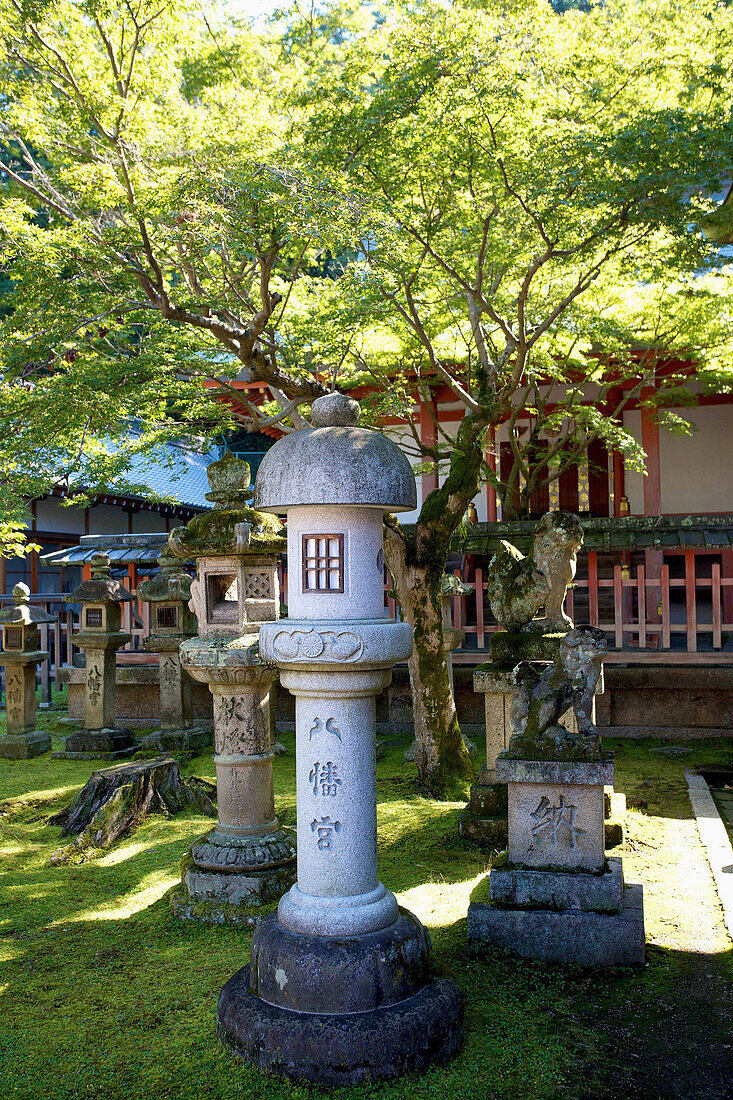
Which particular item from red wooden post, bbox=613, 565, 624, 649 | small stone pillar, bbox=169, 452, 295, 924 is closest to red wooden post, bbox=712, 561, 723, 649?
red wooden post, bbox=613, 565, 624, 649

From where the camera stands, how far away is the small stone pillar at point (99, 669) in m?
10.0

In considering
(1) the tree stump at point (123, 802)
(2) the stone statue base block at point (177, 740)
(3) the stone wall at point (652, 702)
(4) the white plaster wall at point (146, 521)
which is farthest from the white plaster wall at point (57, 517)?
(1) the tree stump at point (123, 802)

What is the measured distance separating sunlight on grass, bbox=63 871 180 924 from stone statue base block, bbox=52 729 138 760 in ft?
14.4

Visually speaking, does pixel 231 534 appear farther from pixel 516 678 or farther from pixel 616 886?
pixel 616 886

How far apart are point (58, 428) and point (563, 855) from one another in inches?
238

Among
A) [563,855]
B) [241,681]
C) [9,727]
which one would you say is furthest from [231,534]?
[9,727]

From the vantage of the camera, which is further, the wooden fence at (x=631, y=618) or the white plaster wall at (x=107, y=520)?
the white plaster wall at (x=107, y=520)

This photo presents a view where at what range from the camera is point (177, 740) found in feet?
33.3

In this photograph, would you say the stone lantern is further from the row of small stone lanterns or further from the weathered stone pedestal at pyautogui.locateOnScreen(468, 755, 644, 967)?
the weathered stone pedestal at pyautogui.locateOnScreen(468, 755, 644, 967)

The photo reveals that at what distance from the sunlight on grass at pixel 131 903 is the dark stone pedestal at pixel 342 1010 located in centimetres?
192

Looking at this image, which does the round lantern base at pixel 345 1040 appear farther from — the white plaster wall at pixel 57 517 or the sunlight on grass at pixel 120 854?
the white plaster wall at pixel 57 517

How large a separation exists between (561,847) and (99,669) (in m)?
7.33

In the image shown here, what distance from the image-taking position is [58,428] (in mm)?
7684

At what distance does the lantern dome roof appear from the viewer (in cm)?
361
